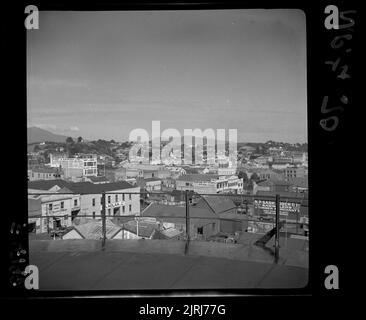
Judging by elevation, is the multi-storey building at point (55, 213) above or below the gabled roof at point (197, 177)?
below

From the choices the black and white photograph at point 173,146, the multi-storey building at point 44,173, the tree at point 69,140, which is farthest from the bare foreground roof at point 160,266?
the tree at point 69,140

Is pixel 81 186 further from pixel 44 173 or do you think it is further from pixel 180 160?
pixel 180 160

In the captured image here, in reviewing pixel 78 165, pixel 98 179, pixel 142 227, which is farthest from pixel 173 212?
pixel 78 165

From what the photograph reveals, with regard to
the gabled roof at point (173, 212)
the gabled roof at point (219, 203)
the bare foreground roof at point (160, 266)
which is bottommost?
the bare foreground roof at point (160, 266)

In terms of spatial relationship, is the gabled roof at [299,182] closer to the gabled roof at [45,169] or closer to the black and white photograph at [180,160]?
the black and white photograph at [180,160]

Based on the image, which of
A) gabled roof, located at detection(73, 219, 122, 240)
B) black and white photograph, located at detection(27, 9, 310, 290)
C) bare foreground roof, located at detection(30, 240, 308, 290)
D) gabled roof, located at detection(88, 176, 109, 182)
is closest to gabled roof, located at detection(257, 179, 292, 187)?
black and white photograph, located at detection(27, 9, 310, 290)
